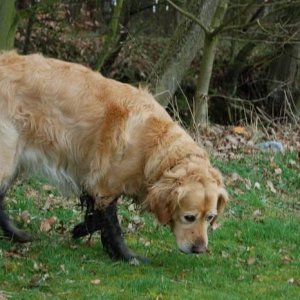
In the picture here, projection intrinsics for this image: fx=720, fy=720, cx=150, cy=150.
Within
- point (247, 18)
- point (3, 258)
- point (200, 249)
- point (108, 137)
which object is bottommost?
point (3, 258)

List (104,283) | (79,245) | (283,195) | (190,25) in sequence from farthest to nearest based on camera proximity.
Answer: (190,25) → (283,195) → (79,245) → (104,283)

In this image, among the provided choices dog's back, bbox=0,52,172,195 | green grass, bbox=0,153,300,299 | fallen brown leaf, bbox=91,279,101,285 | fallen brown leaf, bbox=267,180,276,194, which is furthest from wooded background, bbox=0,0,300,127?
fallen brown leaf, bbox=91,279,101,285

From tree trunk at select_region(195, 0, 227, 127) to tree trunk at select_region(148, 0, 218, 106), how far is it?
0.39 ft

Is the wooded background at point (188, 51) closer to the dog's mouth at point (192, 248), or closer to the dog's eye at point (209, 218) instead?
the dog's eye at point (209, 218)

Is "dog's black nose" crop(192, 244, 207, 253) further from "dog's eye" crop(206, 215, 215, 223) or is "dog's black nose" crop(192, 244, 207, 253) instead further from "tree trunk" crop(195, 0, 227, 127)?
"tree trunk" crop(195, 0, 227, 127)

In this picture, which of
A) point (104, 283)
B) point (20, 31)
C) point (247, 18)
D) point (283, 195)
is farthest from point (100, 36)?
point (104, 283)

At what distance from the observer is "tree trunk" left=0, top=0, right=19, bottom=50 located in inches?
405

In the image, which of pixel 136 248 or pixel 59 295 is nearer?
pixel 59 295

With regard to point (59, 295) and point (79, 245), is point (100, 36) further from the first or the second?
point (59, 295)

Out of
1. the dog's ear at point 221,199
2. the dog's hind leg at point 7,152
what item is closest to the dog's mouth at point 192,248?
the dog's ear at point 221,199

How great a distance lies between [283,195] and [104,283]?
418 cm

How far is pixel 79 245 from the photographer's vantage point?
6.62 m

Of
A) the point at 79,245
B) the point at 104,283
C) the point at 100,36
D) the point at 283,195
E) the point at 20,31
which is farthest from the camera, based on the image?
the point at 100,36

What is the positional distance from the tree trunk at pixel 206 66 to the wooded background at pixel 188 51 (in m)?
0.02
